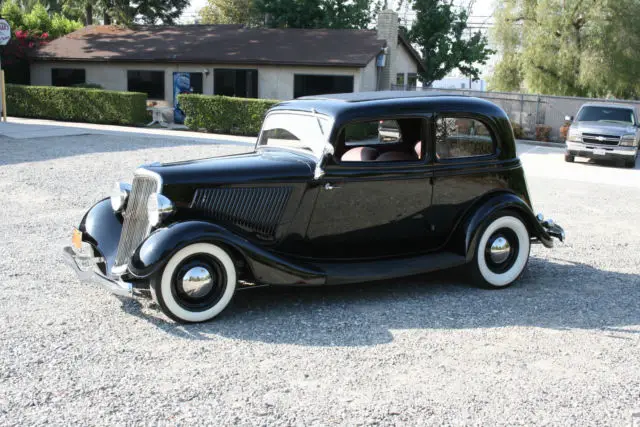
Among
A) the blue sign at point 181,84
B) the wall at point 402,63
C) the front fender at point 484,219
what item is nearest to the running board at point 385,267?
the front fender at point 484,219

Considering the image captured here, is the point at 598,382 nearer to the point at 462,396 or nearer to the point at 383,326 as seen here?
the point at 462,396

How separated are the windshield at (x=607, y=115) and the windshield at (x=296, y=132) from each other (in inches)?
589

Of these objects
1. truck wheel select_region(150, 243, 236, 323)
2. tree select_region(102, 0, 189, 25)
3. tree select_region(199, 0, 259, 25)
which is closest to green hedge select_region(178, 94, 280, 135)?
tree select_region(102, 0, 189, 25)

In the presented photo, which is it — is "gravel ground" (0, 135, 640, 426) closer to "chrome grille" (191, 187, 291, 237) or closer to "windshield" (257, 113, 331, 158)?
"chrome grille" (191, 187, 291, 237)

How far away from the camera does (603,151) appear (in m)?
18.0

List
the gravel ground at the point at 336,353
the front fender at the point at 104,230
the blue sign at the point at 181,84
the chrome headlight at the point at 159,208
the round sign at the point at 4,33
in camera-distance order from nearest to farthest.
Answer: the gravel ground at the point at 336,353 < the chrome headlight at the point at 159,208 < the front fender at the point at 104,230 < the round sign at the point at 4,33 < the blue sign at the point at 181,84

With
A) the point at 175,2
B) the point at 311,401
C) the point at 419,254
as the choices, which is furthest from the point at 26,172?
the point at 175,2

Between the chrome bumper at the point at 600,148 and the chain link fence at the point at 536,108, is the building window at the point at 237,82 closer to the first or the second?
the chain link fence at the point at 536,108

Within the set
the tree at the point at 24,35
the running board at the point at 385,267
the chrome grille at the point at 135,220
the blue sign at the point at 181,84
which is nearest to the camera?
the chrome grille at the point at 135,220

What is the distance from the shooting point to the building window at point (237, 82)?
26906 millimetres

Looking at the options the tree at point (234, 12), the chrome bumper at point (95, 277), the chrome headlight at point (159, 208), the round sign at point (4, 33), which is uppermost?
the tree at point (234, 12)

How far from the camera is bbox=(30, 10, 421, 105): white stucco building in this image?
1025 inches

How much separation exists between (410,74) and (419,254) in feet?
96.1

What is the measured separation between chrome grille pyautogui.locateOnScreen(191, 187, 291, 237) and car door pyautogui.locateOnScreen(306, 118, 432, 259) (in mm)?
313
